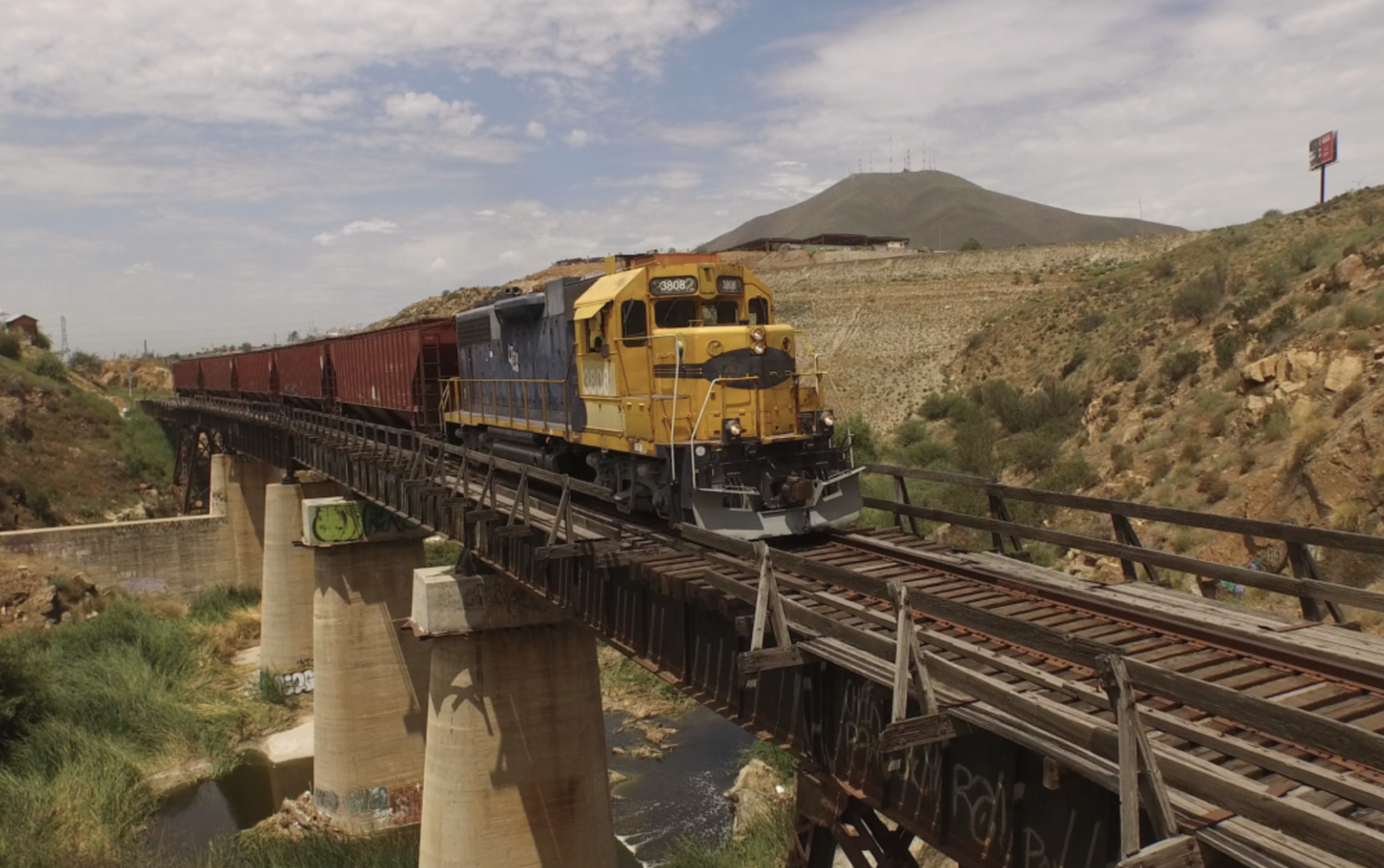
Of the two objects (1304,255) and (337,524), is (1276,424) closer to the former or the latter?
(1304,255)

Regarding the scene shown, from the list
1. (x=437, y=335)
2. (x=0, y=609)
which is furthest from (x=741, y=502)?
(x=0, y=609)

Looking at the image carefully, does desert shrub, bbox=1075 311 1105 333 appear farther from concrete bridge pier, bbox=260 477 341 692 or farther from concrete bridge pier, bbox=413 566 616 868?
concrete bridge pier, bbox=413 566 616 868

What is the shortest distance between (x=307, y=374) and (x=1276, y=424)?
2738 cm

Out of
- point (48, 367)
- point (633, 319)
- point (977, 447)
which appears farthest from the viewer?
point (48, 367)

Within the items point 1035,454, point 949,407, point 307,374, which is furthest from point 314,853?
point 949,407

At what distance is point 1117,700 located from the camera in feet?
15.0

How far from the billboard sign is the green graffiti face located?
53198 mm

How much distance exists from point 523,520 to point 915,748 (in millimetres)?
7249

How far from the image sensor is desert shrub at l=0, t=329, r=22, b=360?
70250mm

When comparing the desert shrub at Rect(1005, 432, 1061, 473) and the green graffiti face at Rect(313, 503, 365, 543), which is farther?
the desert shrub at Rect(1005, 432, 1061, 473)

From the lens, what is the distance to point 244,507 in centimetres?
4147

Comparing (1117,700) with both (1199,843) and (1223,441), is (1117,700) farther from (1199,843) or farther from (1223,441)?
(1223,441)

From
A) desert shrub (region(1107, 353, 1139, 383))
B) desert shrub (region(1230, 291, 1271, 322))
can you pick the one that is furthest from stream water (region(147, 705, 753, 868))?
desert shrub (region(1230, 291, 1271, 322))

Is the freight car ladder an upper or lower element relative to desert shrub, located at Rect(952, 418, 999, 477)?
upper
